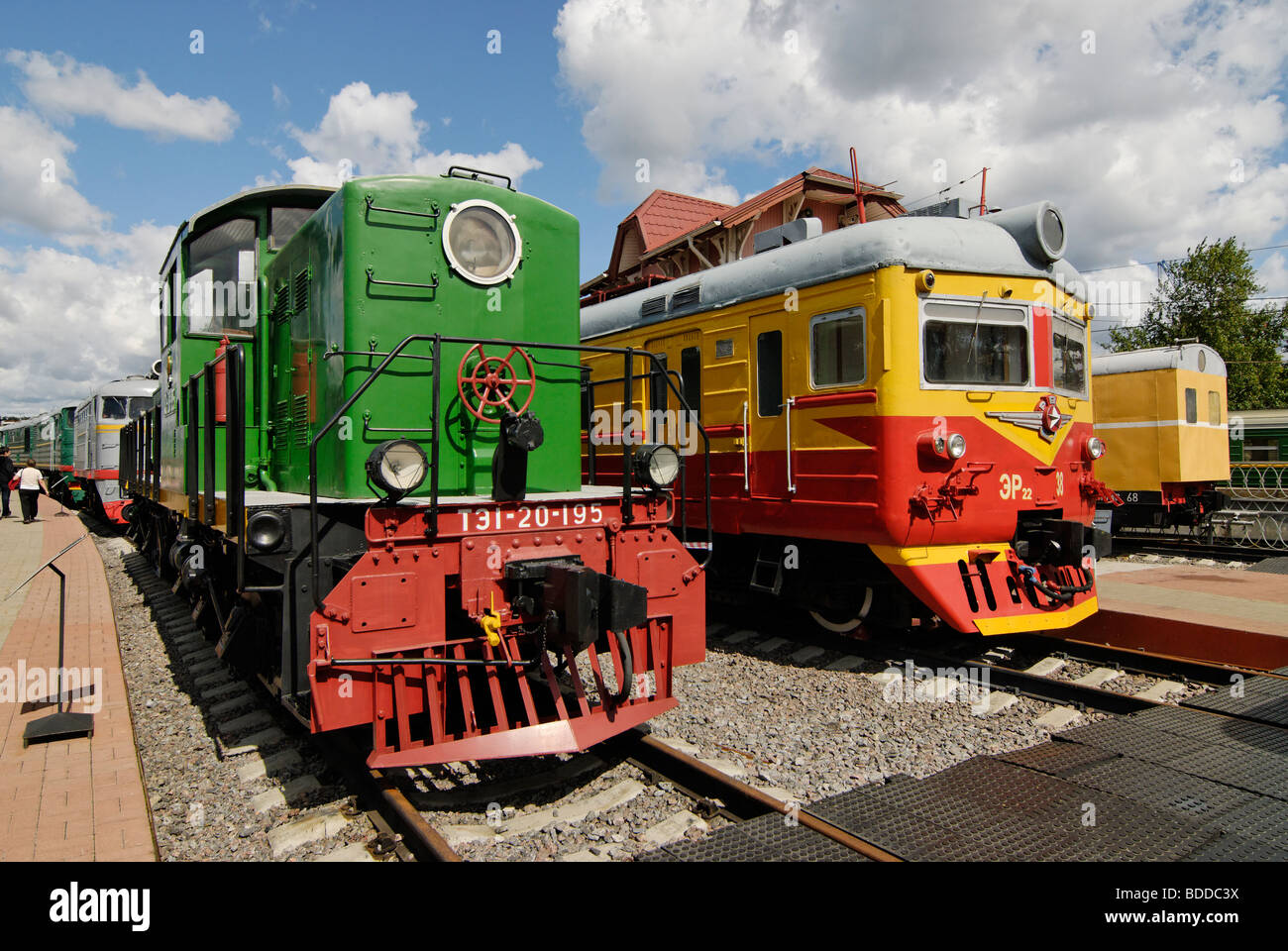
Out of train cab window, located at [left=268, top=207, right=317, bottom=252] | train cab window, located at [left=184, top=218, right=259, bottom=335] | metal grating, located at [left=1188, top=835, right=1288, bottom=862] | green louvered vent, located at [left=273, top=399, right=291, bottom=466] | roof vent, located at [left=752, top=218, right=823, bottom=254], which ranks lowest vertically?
metal grating, located at [left=1188, top=835, right=1288, bottom=862]

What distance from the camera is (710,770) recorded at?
407 centimetres

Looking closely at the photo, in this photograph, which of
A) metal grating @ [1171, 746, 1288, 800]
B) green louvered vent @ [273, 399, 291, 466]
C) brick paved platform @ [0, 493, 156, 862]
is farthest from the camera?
green louvered vent @ [273, 399, 291, 466]

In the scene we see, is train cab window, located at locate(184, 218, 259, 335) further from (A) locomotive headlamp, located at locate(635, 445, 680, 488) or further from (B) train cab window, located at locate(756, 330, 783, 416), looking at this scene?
(B) train cab window, located at locate(756, 330, 783, 416)

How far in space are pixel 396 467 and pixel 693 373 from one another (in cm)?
469

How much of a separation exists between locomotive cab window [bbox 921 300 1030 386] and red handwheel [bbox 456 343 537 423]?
11.0ft

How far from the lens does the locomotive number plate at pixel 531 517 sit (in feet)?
13.8

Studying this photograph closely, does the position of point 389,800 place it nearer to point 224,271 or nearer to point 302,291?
point 302,291

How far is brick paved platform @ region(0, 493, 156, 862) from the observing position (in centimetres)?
358

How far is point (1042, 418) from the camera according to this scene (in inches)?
268

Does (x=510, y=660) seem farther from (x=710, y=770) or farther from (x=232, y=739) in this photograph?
(x=232, y=739)

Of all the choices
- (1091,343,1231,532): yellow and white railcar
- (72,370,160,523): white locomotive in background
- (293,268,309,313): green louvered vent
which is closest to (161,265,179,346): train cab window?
(293,268,309,313): green louvered vent

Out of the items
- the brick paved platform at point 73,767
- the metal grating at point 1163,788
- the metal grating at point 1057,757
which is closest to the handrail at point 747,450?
the metal grating at point 1057,757

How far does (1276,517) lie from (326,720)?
17.2m
